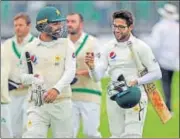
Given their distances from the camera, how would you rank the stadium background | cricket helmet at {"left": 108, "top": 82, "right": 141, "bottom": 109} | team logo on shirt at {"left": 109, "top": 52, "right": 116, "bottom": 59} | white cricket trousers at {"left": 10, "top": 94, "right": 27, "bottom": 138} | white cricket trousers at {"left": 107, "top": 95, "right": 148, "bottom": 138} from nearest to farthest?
cricket helmet at {"left": 108, "top": 82, "right": 141, "bottom": 109}
white cricket trousers at {"left": 107, "top": 95, "right": 148, "bottom": 138}
team logo on shirt at {"left": 109, "top": 52, "right": 116, "bottom": 59}
white cricket trousers at {"left": 10, "top": 94, "right": 27, "bottom": 138}
the stadium background

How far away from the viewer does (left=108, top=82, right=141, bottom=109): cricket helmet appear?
10695mm

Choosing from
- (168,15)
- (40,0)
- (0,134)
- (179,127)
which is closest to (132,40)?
(0,134)

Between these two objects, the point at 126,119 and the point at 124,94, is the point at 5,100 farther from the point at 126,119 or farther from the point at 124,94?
the point at 124,94

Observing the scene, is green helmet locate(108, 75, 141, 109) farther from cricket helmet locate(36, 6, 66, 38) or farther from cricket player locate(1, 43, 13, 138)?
cricket player locate(1, 43, 13, 138)

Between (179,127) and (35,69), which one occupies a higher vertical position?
(35,69)

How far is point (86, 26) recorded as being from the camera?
2525 cm

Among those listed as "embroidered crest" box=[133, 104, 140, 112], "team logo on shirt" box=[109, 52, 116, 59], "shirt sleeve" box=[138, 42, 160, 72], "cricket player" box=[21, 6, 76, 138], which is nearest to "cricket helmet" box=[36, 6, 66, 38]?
"cricket player" box=[21, 6, 76, 138]

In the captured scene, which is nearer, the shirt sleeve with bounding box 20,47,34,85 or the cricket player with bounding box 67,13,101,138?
the shirt sleeve with bounding box 20,47,34,85

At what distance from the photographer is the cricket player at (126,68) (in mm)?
10898

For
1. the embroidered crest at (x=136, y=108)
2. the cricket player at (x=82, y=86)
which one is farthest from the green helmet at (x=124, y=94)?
the cricket player at (x=82, y=86)

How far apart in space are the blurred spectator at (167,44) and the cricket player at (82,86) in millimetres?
4419

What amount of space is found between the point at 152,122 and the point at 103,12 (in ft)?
30.9

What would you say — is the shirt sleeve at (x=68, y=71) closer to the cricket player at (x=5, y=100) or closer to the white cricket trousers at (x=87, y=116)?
the cricket player at (x=5, y=100)

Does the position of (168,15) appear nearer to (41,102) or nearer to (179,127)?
(179,127)
